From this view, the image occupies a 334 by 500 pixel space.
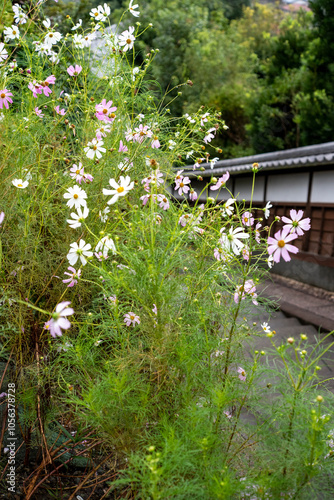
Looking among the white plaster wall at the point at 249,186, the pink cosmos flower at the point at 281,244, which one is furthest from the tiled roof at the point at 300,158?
the pink cosmos flower at the point at 281,244

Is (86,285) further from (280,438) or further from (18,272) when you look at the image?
(280,438)

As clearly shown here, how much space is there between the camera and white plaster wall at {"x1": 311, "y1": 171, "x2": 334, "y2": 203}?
667 cm

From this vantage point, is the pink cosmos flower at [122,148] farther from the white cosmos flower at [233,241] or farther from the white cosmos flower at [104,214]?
the white cosmos flower at [233,241]

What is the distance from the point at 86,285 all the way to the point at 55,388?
404mm

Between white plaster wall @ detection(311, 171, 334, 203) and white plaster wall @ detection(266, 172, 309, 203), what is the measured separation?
0.20 meters

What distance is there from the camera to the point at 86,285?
1.62 m

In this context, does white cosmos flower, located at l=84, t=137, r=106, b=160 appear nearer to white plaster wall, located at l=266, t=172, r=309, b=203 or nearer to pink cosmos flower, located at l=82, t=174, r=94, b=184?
pink cosmos flower, located at l=82, t=174, r=94, b=184

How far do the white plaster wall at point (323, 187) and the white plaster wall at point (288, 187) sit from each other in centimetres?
20

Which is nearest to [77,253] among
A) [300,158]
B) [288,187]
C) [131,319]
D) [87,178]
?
[131,319]

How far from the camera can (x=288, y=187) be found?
7621 mm

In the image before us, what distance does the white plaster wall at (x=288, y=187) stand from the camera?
7258 mm

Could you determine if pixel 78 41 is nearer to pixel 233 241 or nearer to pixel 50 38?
pixel 50 38

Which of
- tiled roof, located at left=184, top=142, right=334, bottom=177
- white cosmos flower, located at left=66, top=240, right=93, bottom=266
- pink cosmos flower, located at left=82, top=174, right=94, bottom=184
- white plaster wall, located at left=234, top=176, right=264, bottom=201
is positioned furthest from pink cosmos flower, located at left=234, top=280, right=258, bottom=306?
white plaster wall, located at left=234, top=176, right=264, bottom=201

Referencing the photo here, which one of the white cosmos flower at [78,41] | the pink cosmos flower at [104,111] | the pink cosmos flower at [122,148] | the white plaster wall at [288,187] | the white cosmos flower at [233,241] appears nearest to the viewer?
the white cosmos flower at [233,241]
